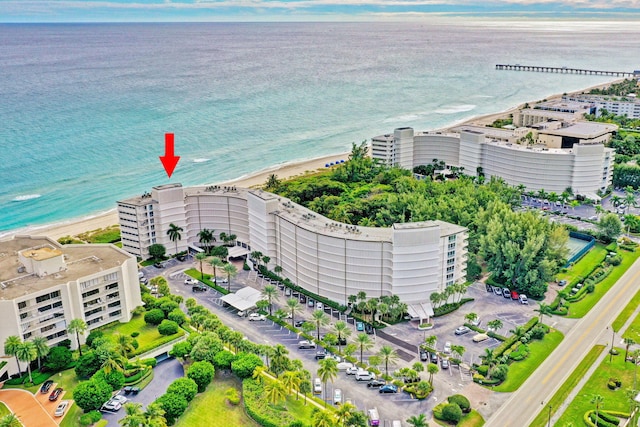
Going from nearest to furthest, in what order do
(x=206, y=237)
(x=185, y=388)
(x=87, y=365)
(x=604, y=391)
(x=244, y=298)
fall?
(x=185, y=388) → (x=604, y=391) → (x=87, y=365) → (x=244, y=298) → (x=206, y=237)

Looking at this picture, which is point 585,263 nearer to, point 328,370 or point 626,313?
point 626,313

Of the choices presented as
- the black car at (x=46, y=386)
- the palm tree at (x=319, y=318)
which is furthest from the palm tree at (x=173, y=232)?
the black car at (x=46, y=386)

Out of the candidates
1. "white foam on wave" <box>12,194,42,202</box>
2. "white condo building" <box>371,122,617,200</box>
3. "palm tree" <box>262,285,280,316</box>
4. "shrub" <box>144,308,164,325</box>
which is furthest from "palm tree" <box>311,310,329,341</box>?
"white foam on wave" <box>12,194,42,202</box>

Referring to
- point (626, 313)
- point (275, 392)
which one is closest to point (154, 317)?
point (275, 392)

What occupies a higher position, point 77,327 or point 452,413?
point 77,327

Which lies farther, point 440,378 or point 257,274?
point 257,274

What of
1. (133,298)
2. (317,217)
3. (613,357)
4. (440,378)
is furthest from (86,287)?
(613,357)

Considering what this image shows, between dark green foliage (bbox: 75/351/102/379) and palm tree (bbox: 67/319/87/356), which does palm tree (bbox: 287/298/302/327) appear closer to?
dark green foliage (bbox: 75/351/102/379)

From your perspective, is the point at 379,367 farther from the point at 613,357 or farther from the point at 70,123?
the point at 70,123
